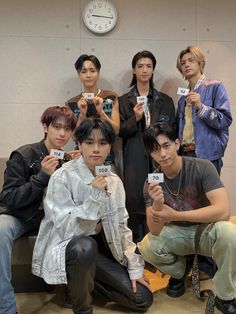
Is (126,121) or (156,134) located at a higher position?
(126,121)

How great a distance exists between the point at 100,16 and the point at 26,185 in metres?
1.94

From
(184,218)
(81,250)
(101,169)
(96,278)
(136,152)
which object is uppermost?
(136,152)

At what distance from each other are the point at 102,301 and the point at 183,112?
1512 millimetres

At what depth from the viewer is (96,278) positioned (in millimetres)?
2115

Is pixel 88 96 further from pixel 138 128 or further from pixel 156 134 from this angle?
pixel 156 134

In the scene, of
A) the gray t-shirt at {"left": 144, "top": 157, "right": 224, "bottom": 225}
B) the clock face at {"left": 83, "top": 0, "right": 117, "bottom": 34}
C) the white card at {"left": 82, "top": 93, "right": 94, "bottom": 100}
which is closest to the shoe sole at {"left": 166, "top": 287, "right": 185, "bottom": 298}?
the gray t-shirt at {"left": 144, "top": 157, "right": 224, "bottom": 225}

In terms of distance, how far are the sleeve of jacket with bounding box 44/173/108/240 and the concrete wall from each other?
1.54 meters

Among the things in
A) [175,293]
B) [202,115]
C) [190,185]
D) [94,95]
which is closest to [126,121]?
[94,95]

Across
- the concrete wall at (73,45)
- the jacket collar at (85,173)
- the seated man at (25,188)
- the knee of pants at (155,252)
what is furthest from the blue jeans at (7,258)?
the concrete wall at (73,45)

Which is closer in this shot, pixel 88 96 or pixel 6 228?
pixel 6 228

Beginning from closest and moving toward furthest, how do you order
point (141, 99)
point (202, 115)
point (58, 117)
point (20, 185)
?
1. point (20, 185)
2. point (58, 117)
3. point (202, 115)
4. point (141, 99)

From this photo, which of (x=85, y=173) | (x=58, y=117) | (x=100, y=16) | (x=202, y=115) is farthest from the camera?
(x=100, y=16)

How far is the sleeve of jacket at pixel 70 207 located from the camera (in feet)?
5.88

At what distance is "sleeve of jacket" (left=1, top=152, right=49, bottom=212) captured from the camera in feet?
6.44
